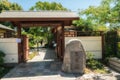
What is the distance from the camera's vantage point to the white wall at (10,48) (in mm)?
11617

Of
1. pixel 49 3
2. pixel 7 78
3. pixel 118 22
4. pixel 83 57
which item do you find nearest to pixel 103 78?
pixel 83 57

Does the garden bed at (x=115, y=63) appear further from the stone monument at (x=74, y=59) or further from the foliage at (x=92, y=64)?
the stone monument at (x=74, y=59)

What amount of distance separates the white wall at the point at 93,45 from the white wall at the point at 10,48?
4108 millimetres

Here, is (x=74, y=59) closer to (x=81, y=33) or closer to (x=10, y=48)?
(x=10, y=48)

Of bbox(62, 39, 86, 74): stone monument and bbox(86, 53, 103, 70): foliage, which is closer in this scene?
bbox(62, 39, 86, 74): stone monument

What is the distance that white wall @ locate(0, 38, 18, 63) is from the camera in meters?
11.6

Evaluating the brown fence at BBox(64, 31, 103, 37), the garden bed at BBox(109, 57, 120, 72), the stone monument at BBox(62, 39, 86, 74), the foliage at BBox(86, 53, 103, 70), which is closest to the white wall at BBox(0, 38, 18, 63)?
the brown fence at BBox(64, 31, 103, 37)

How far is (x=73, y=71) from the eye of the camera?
9.23 metres

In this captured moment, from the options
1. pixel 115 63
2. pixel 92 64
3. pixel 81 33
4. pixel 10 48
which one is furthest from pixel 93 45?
pixel 10 48

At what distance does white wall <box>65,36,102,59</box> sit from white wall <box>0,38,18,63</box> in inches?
162

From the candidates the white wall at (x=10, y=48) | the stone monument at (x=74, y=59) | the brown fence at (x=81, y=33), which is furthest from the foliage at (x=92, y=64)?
the white wall at (x=10, y=48)

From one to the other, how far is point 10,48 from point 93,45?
5089 mm

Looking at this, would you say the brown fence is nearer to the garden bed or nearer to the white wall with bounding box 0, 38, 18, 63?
the garden bed

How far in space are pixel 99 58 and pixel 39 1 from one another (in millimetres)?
30351
